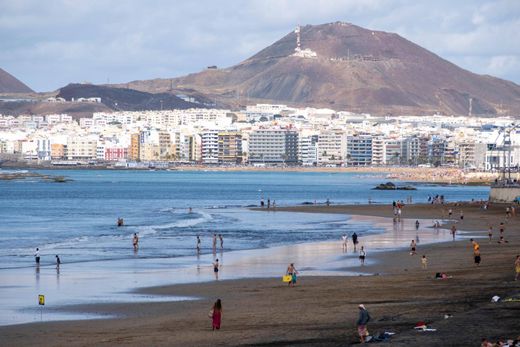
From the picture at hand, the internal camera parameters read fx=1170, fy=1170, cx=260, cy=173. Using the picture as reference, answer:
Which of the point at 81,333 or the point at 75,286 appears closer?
the point at 81,333

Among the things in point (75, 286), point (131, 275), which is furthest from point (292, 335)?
point (131, 275)

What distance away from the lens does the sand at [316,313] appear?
17547 mm

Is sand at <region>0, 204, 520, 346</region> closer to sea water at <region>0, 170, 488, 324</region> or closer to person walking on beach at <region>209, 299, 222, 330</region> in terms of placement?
person walking on beach at <region>209, 299, 222, 330</region>

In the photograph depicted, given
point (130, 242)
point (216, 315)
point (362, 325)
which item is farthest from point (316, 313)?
point (130, 242)

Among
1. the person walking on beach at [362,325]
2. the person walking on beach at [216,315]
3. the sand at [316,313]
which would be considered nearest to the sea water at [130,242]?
the sand at [316,313]

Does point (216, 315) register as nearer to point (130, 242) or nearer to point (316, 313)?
point (316, 313)

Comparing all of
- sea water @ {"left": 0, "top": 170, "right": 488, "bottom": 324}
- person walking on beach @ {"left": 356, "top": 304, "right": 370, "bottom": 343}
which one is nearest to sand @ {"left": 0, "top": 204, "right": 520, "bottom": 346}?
person walking on beach @ {"left": 356, "top": 304, "right": 370, "bottom": 343}

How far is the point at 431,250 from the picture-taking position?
36.6 meters

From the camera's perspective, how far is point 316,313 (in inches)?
817

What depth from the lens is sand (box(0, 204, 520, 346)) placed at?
17547mm

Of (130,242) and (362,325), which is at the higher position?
(362,325)

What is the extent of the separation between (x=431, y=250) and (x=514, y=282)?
13.2 meters

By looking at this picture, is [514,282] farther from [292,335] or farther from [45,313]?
[45,313]

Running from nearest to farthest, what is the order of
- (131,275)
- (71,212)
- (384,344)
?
(384,344) < (131,275) < (71,212)
